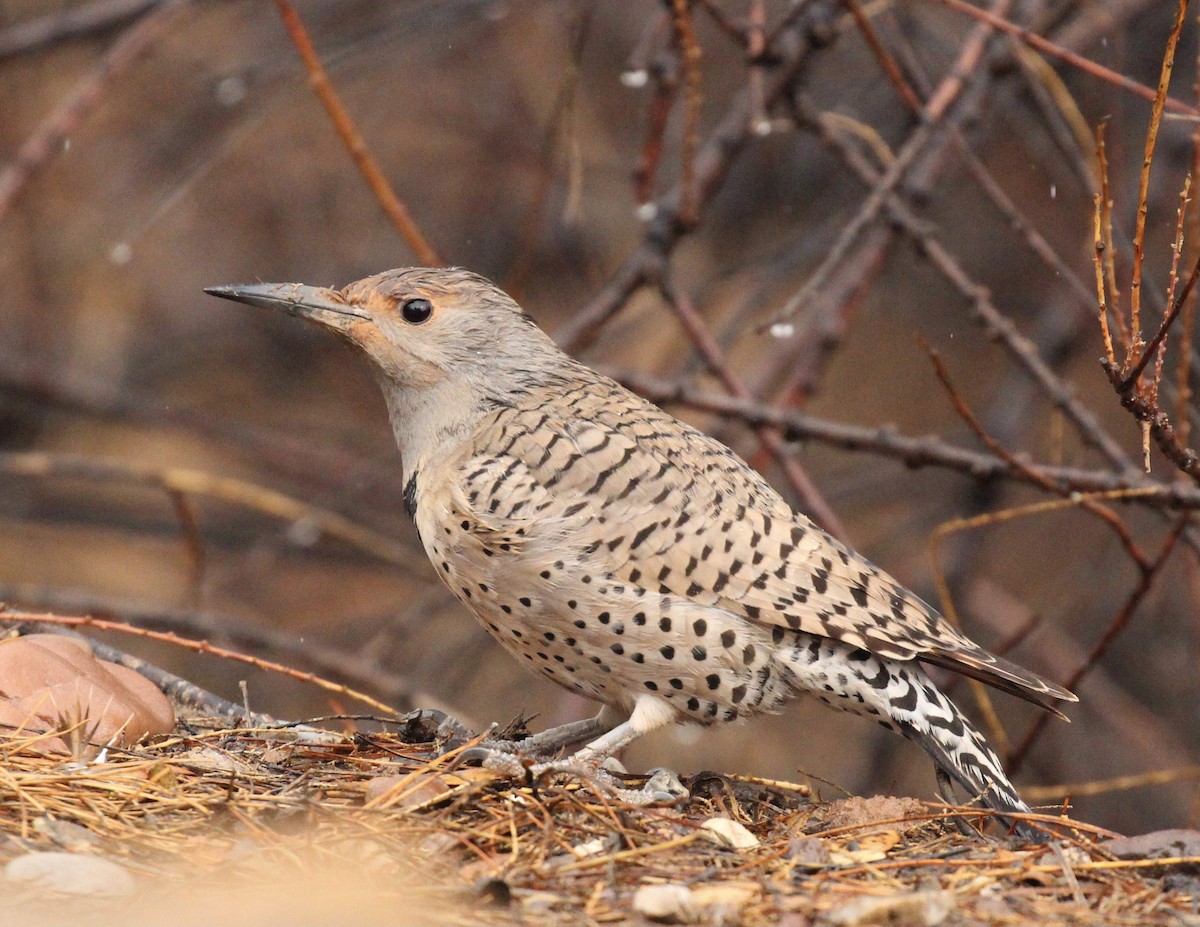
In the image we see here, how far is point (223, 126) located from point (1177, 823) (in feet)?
20.5

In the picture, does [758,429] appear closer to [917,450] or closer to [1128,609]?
[917,450]

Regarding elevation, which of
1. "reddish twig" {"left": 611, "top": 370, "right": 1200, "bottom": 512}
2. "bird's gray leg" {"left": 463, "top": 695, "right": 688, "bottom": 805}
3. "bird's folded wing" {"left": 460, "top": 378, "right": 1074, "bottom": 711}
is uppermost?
"reddish twig" {"left": 611, "top": 370, "right": 1200, "bottom": 512}

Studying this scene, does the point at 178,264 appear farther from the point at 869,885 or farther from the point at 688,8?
the point at 869,885

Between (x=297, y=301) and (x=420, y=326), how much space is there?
0.38 m

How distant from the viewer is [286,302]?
414cm

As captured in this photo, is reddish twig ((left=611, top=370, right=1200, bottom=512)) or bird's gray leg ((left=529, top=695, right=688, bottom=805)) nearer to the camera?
bird's gray leg ((left=529, top=695, right=688, bottom=805))

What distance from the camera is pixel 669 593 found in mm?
3633

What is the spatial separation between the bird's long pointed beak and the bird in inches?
5.3

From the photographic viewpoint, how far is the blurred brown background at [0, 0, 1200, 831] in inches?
280

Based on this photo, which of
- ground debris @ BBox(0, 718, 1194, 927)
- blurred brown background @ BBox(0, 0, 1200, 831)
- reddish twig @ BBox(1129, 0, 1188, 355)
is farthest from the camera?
blurred brown background @ BBox(0, 0, 1200, 831)

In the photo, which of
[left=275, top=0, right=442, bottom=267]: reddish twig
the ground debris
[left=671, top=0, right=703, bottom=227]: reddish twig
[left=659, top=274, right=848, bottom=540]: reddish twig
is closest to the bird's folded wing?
the ground debris

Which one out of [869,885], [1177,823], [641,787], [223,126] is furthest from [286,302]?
[1177,823]

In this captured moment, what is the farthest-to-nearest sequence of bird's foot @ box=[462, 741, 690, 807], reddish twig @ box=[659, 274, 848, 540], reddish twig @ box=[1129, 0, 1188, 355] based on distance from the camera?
1. reddish twig @ box=[659, 274, 848, 540]
2. bird's foot @ box=[462, 741, 690, 807]
3. reddish twig @ box=[1129, 0, 1188, 355]

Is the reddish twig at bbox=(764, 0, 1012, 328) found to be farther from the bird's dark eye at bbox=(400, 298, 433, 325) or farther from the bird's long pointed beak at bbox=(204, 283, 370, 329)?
the bird's long pointed beak at bbox=(204, 283, 370, 329)
